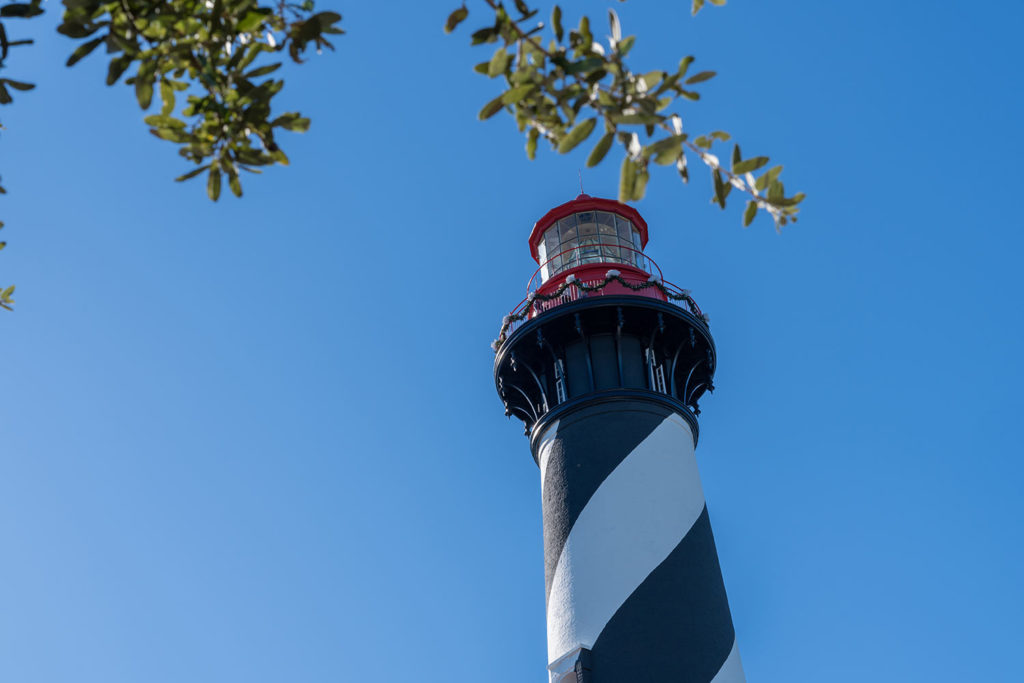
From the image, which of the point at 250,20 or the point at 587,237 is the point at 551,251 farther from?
the point at 250,20

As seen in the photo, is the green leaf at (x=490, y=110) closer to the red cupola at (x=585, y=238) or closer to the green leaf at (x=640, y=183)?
the green leaf at (x=640, y=183)

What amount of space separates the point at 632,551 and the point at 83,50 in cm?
1013

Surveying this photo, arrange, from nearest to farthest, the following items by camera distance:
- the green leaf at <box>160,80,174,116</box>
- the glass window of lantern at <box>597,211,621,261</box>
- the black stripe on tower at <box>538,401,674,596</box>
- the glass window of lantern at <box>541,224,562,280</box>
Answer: the green leaf at <box>160,80,174,116</box>
the black stripe on tower at <box>538,401,674,596</box>
the glass window of lantern at <box>597,211,621,261</box>
the glass window of lantern at <box>541,224,562,280</box>

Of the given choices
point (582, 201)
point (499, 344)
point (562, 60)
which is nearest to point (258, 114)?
point (562, 60)

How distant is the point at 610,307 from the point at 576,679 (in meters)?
5.30

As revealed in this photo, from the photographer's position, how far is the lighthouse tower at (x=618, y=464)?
11.8 m

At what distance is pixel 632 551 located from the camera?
1236cm

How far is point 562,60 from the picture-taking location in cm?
327

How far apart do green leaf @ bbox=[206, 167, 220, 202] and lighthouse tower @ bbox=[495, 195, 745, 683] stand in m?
9.17

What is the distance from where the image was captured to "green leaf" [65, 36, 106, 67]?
3.29 metres

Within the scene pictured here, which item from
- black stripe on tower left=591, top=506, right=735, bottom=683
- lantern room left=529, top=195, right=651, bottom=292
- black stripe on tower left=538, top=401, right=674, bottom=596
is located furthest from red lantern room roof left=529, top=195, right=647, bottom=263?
black stripe on tower left=591, top=506, right=735, bottom=683

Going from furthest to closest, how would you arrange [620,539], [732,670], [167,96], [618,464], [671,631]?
[618,464] < [620,539] < [732,670] < [671,631] < [167,96]

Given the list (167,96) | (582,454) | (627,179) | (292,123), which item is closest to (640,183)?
(627,179)

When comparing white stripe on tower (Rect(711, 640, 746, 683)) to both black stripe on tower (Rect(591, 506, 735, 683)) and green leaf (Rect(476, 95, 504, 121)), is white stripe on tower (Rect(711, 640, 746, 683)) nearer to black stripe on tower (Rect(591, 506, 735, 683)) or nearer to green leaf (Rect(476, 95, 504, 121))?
black stripe on tower (Rect(591, 506, 735, 683))
